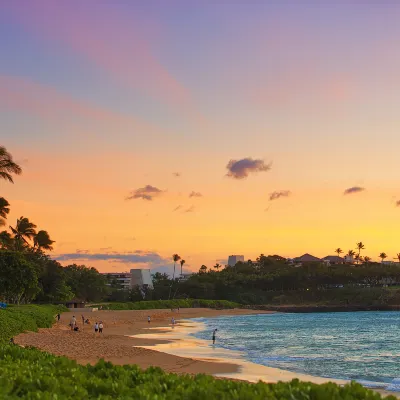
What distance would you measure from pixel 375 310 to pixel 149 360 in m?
127

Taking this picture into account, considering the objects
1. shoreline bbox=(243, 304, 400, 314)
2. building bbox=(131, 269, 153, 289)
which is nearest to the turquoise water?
shoreline bbox=(243, 304, 400, 314)

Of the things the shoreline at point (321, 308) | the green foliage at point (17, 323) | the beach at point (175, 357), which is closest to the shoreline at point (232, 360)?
the beach at point (175, 357)

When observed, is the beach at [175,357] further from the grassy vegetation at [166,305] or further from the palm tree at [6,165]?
the grassy vegetation at [166,305]

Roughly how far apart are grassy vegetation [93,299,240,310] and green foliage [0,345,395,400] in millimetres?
91315

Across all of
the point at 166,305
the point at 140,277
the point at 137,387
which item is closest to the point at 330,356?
the point at 137,387

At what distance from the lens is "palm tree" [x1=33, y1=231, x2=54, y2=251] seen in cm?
9332

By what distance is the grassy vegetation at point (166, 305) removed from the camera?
104m

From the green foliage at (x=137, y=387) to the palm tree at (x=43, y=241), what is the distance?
280ft

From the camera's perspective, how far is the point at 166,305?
120250mm

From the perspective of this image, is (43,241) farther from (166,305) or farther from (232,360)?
(232,360)

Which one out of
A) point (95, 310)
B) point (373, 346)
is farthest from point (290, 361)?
point (95, 310)

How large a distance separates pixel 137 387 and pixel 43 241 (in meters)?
89.3

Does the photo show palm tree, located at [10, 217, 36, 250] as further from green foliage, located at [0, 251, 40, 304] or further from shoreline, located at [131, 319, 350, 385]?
shoreline, located at [131, 319, 350, 385]

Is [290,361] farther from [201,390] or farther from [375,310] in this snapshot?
[375,310]
